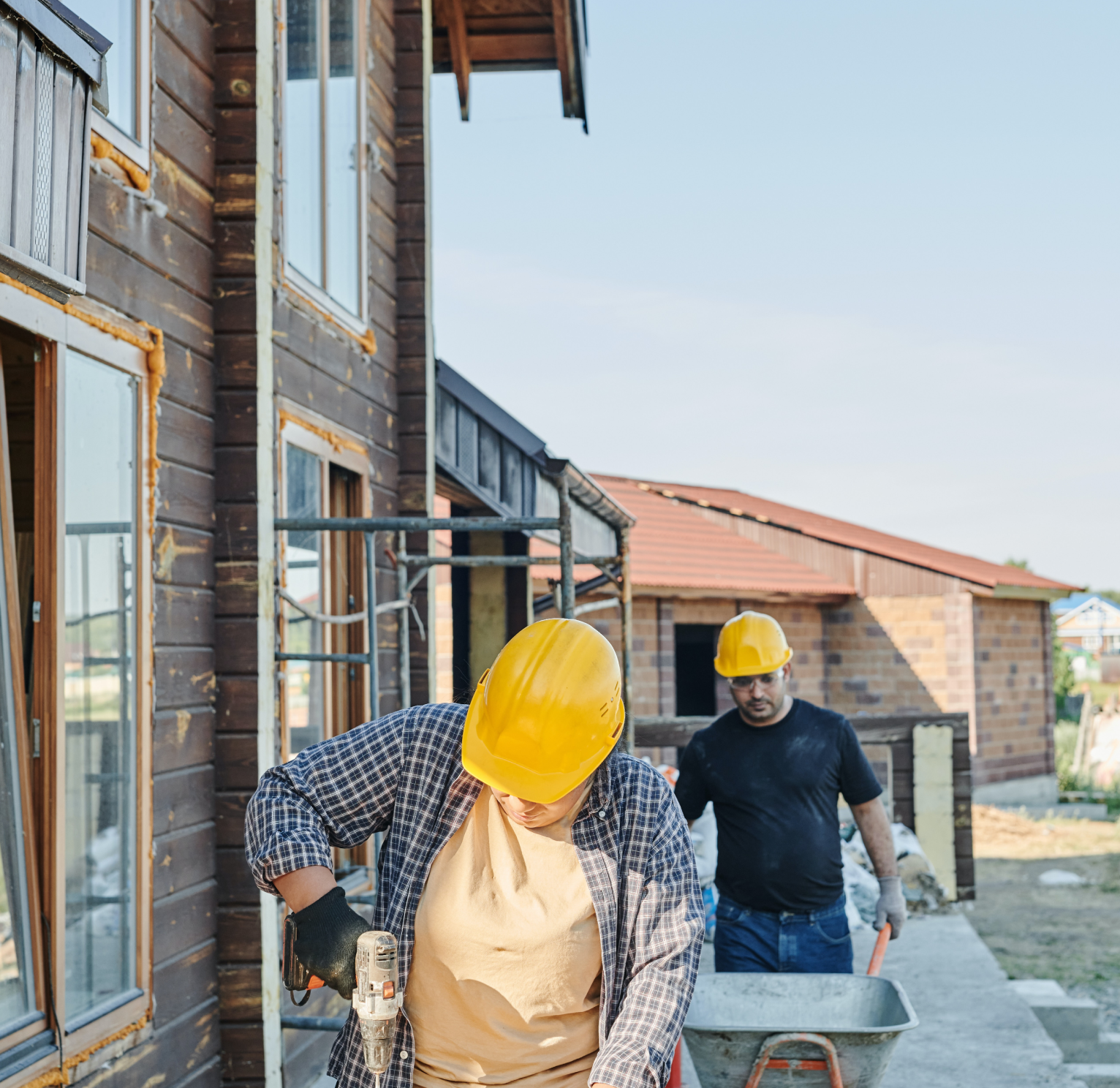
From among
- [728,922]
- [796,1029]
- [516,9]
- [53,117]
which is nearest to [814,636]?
[516,9]

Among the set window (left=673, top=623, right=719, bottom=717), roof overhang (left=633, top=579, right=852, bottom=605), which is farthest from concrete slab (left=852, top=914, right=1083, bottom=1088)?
window (left=673, top=623, right=719, bottom=717)

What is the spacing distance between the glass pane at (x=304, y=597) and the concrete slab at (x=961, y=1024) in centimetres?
309

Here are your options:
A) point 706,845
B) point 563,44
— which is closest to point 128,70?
point 563,44

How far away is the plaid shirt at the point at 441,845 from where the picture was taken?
90.7 inches

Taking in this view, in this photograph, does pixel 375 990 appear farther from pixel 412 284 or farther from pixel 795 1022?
pixel 412 284

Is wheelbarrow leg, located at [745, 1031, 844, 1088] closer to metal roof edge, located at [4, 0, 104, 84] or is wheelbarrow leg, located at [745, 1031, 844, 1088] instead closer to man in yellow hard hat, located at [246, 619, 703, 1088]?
man in yellow hard hat, located at [246, 619, 703, 1088]

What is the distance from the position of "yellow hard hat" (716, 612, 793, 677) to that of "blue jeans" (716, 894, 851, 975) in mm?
882

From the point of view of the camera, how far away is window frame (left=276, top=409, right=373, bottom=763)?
5.11 metres

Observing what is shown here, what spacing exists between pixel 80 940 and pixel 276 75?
137 inches

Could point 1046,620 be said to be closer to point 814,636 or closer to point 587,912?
point 814,636

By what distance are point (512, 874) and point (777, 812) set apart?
8.22 ft

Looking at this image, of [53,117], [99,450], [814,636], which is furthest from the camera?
[814,636]

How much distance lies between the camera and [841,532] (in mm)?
21188

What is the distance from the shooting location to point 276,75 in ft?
17.1
